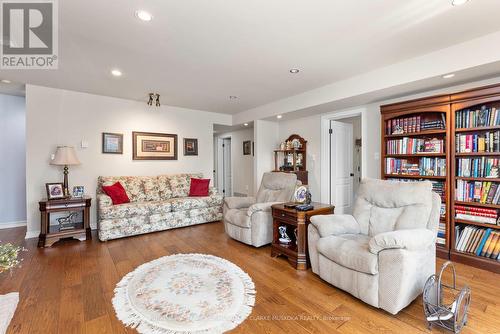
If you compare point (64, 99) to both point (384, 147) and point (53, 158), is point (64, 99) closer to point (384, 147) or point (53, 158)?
point (53, 158)

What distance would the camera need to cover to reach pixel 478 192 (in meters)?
2.71

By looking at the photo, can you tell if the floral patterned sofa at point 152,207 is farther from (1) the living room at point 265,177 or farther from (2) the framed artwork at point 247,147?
(2) the framed artwork at point 247,147

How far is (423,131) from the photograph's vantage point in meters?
3.11

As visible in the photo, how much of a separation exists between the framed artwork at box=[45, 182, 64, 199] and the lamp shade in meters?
0.34

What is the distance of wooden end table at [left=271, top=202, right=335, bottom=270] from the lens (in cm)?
262

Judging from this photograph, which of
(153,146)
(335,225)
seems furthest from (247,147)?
(335,225)

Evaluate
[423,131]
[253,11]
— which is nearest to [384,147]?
[423,131]

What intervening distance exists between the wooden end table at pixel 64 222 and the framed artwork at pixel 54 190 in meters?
0.11

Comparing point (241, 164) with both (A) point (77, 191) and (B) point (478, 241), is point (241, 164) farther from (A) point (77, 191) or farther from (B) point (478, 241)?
(B) point (478, 241)

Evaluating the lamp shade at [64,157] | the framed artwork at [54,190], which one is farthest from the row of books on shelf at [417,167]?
the framed artwork at [54,190]

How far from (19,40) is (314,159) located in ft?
14.8

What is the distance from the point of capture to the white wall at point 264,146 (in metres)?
5.25

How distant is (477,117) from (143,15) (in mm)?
3632

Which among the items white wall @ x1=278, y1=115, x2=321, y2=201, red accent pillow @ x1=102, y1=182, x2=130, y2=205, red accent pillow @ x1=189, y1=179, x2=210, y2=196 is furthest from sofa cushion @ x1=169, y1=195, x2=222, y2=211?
white wall @ x1=278, y1=115, x2=321, y2=201
